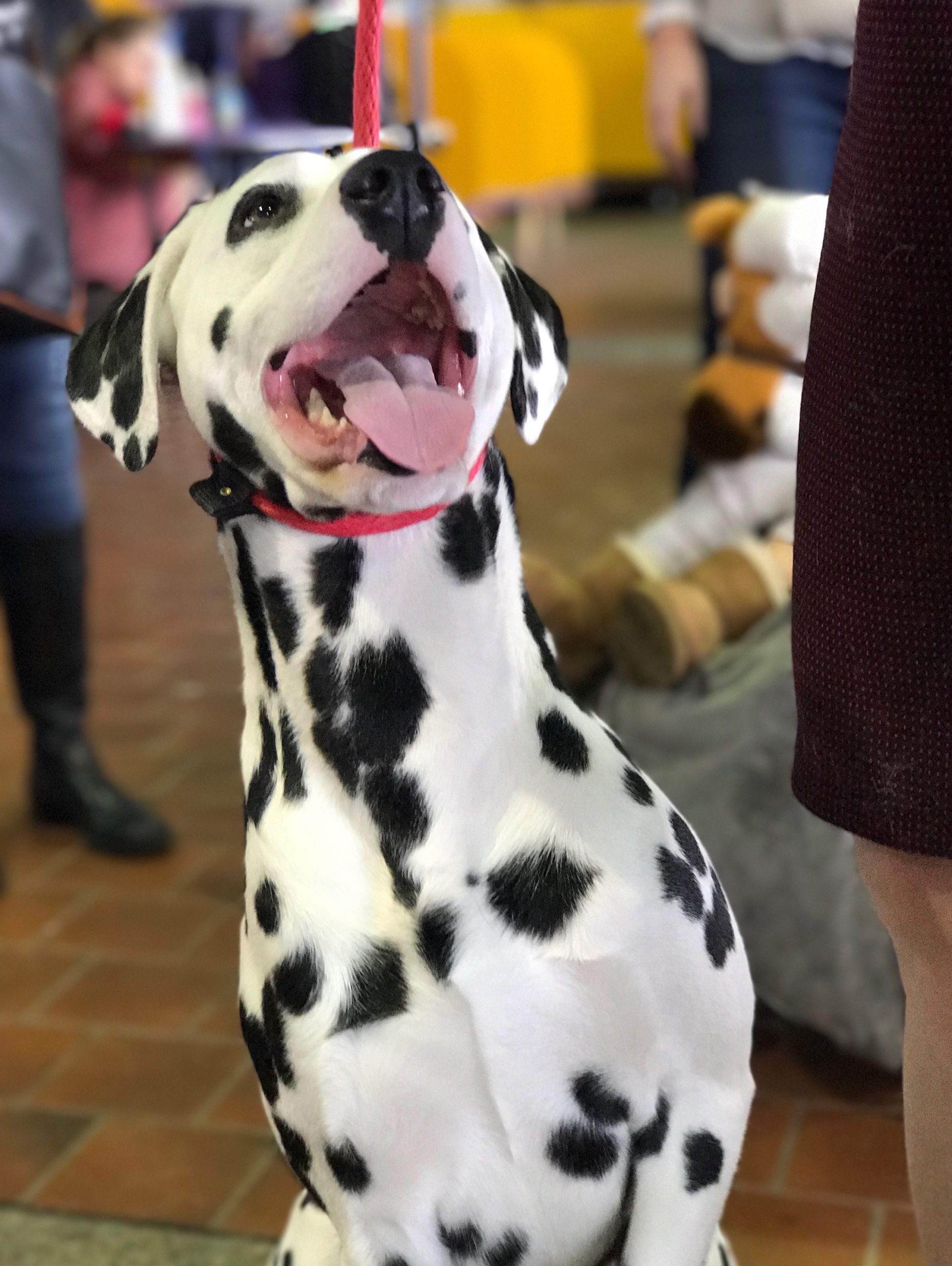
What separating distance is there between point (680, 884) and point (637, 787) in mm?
111

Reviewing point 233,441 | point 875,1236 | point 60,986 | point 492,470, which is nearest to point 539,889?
point 492,470

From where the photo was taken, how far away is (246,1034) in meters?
1.69

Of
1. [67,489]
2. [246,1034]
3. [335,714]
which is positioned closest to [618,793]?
[335,714]

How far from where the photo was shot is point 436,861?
1.58 m

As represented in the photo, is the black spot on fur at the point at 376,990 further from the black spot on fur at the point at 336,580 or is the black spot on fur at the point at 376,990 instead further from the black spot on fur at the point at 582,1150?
the black spot on fur at the point at 336,580

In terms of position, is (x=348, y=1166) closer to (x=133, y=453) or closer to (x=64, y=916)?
(x=133, y=453)

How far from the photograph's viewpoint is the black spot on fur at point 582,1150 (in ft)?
5.21

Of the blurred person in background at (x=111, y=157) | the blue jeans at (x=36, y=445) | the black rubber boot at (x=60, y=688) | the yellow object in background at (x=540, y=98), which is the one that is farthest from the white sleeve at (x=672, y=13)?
the yellow object in background at (x=540, y=98)

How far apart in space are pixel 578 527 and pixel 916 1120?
426 cm

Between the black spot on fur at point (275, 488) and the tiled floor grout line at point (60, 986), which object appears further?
the tiled floor grout line at point (60, 986)

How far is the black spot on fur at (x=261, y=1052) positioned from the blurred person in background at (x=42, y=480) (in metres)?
1.34

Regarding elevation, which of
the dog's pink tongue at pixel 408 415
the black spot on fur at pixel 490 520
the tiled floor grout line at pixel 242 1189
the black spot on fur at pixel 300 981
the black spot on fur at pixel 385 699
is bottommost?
the tiled floor grout line at pixel 242 1189

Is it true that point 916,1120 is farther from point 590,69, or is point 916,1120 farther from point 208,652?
point 590,69

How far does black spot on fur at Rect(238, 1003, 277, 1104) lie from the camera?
164 cm
